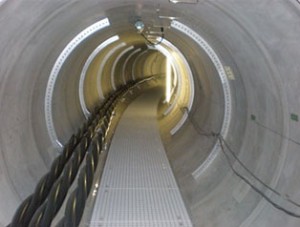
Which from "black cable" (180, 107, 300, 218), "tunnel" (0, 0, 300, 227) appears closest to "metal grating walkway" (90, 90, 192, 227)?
"tunnel" (0, 0, 300, 227)

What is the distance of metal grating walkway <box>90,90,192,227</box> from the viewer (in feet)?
9.75

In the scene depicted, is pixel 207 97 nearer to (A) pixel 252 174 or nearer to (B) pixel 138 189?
(A) pixel 252 174

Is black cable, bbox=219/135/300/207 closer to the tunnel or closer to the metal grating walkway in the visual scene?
the tunnel

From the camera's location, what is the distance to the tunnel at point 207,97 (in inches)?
109

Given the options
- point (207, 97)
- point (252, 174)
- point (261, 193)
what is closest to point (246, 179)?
point (252, 174)

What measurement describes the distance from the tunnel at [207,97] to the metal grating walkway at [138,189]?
8.4 inches

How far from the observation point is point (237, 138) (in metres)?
4.34

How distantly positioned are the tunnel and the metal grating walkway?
21 centimetres

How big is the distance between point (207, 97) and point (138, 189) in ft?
8.12

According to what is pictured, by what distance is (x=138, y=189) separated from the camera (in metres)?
3.69

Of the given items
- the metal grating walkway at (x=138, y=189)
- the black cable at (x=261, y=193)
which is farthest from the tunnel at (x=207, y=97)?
the metal grating walkway at (x=138, y=189)

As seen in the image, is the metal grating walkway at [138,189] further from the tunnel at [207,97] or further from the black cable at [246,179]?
the black cable at [246,179]

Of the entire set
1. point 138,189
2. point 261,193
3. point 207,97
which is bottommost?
point 261,193

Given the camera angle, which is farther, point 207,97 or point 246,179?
point 207,97
